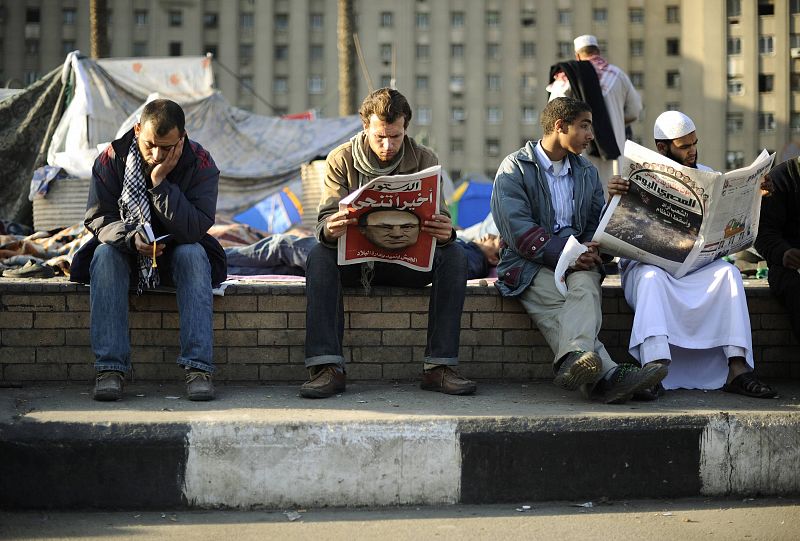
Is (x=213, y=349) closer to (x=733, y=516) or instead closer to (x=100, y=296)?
(x=100, y=296)

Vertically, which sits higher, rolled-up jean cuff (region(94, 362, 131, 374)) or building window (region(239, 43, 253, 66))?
building window (region(239, 43, 253, 66))

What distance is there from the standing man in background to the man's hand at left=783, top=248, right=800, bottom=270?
10.00 feet

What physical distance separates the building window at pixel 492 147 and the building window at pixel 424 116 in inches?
184

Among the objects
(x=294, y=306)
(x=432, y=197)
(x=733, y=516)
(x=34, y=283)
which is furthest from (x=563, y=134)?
(x=34, y=283)

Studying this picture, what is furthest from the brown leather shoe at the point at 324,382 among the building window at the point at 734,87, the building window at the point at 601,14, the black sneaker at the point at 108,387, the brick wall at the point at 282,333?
the building window at the point at 601,14

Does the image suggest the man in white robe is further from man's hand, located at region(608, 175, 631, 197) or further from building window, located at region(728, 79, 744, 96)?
building window, located at region(728, 79, 744, 96)

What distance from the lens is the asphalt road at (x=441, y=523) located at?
136 inches

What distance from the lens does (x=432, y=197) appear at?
14.8 feet

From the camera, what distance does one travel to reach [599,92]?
7.99 meters

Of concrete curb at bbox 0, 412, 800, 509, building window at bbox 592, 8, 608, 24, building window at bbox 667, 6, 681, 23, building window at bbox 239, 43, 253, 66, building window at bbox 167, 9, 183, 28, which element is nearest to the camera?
concrete curb at bbox 0, 412, 800, 509

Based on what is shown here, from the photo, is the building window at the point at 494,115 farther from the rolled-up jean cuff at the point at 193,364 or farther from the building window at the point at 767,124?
the rolled-up jean cuff at the point at 193,364

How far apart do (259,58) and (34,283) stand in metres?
68.9

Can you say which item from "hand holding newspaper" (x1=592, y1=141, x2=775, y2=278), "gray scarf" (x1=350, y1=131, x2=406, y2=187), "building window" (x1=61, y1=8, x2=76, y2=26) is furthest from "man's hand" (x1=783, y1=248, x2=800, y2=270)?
"building window" (x1=61, y1=8, x2=76, y2=26)

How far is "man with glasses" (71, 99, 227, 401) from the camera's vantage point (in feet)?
14.2
